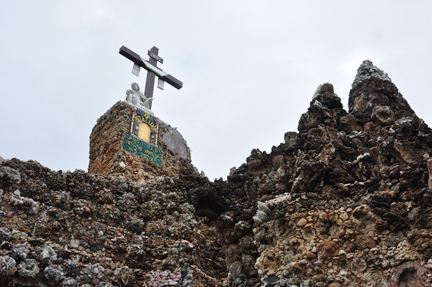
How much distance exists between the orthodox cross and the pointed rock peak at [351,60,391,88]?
916 centimetres

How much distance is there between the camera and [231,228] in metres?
12.5

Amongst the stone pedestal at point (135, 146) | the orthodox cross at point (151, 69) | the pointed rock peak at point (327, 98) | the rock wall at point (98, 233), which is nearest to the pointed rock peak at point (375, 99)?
the pointed rock peak at point (327, 98)

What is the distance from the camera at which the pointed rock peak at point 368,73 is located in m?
17.8

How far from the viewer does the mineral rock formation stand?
29.5ft

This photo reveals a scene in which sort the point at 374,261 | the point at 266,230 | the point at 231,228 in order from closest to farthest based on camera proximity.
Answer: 1. the point at 374,261
2. the point at 266,230
3. the point at 231,228

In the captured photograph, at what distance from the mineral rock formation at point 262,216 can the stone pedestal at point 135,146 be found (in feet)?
2.05

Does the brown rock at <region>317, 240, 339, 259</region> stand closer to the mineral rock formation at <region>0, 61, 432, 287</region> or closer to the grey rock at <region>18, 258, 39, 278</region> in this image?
the mineral rock formation at <region>0, 61, 432, 287</region>

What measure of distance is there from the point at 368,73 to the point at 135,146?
9.16 m

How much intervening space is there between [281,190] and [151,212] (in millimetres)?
4118

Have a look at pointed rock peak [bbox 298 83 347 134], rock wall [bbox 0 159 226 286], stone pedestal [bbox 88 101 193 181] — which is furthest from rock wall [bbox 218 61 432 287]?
stone pedestal [bbox 88 101 193 181]

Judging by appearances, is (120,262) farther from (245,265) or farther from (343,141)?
(343,141)

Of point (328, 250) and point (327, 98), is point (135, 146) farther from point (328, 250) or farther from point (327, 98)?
point (328, 250)

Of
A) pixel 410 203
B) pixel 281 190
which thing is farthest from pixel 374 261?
pixel 281 190

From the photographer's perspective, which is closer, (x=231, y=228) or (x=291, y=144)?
(x=231, y=228)
